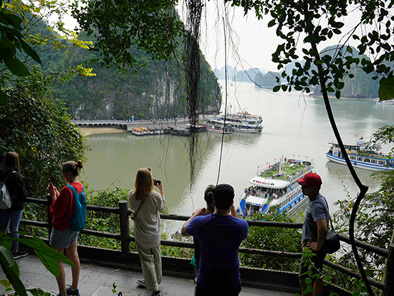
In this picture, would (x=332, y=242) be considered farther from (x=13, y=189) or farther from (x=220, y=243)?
(x=13, y=189)

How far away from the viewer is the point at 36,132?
4.66m

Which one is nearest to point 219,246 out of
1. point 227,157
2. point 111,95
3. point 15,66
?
point 15,66

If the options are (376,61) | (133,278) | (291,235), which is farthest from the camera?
(291,235)

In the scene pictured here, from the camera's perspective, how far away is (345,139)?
26453mm

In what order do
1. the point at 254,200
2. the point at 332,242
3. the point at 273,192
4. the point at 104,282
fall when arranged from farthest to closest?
the point at 273,192 → the point at 254,200 → the point at 104,282 → the point at 332,242


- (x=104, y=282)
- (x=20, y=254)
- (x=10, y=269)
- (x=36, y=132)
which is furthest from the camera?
(x=36, y=132)

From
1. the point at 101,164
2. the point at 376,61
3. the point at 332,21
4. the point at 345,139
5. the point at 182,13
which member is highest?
the point at 182,13

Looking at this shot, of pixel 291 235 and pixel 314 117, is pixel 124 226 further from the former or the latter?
pixel 314 117

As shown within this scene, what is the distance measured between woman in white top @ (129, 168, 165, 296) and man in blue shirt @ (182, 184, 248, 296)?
71cm

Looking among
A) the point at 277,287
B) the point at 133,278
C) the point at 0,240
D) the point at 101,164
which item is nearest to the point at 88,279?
the point at 133,278

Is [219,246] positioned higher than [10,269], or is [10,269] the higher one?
[10,269]

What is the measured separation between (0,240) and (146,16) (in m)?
2.02

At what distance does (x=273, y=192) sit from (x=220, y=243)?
53.2 ft

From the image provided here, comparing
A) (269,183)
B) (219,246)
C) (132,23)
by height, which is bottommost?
(269,183)
